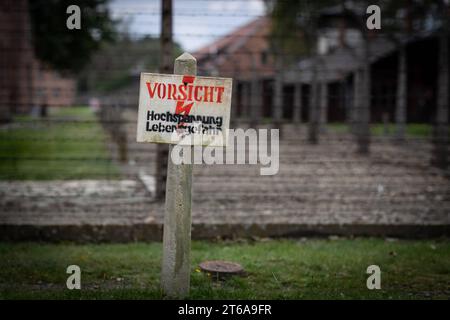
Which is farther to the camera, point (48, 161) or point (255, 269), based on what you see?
point (48, 161)

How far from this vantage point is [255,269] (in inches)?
222

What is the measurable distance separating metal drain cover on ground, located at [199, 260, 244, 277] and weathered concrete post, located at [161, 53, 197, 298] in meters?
0.79

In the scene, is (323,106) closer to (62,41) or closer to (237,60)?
(237,60)

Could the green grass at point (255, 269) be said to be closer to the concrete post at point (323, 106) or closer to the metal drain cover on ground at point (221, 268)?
the metal drain cover on ground at point (221, 268)

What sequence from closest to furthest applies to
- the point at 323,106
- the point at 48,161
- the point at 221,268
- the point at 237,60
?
the point at 221,268 < the point at 323,106 < the point at 48,161 < the point at 237,60

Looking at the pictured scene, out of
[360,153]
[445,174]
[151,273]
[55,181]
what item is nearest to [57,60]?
[360,153]

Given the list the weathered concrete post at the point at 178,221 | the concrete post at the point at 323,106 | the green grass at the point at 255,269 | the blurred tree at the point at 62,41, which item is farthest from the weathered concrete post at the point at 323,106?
the blurred tree at the point at 62,41

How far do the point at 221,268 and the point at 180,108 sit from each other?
6.07ft

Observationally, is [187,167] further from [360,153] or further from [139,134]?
[360,153]

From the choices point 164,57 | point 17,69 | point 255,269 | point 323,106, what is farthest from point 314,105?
point 17,69

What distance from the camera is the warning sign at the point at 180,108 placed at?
435cm

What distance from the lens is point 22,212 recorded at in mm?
7746

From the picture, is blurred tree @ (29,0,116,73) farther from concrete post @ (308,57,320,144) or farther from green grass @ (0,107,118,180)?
concrete post @ (308,57,320,144)
